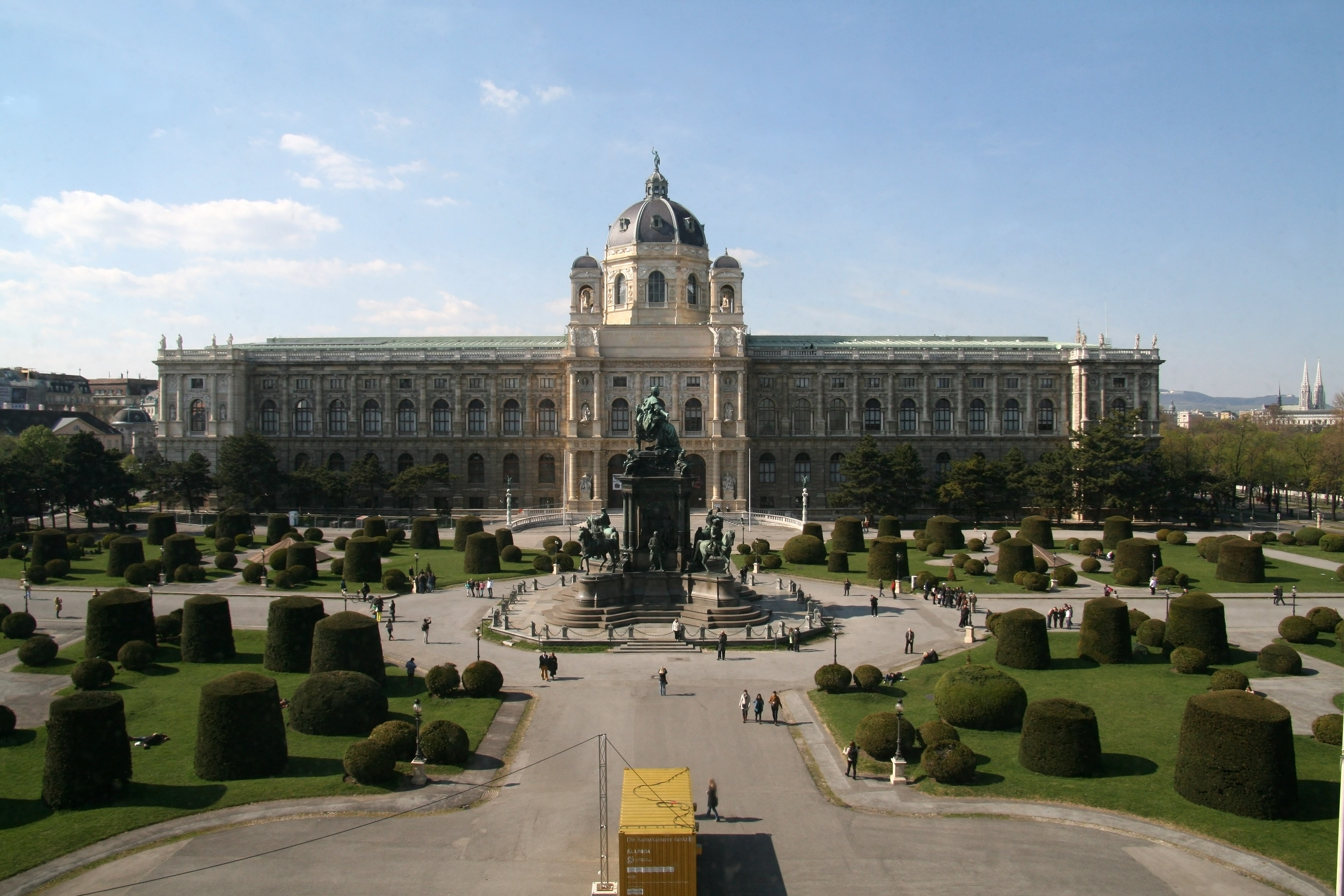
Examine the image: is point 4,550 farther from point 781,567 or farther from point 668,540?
point 781,567

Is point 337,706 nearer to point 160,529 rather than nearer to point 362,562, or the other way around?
point 362,562

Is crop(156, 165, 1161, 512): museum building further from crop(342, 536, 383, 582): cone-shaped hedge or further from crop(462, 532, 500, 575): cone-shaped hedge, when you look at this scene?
crop(342, 536, 383, 582): cone-shaped hedge

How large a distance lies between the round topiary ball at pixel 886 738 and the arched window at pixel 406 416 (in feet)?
270

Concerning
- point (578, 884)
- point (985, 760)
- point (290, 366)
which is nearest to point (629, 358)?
point (290, 366)

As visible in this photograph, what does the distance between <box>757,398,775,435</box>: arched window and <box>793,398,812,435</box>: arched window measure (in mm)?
2182

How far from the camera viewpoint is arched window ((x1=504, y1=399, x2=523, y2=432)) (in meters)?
103

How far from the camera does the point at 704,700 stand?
35.1 metres

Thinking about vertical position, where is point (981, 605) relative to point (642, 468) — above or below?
below

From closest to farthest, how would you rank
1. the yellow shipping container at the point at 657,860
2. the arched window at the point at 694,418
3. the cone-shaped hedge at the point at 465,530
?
1. the yellow shipping container at the point at 657,860
2. the cone-shaped hedge at the point at 465,530
3. the arched window at the point at 694,418

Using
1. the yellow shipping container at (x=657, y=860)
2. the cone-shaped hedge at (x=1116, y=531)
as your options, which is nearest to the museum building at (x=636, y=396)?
the cone-shaped hedge at (x=1116, y=531)

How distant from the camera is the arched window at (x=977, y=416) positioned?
104 meters

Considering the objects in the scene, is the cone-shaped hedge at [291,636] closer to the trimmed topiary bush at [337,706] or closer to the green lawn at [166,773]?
the green lawn at [166,773]

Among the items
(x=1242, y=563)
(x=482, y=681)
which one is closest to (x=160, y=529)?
(x=482, y=681)

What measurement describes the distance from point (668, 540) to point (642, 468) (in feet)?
12.5
